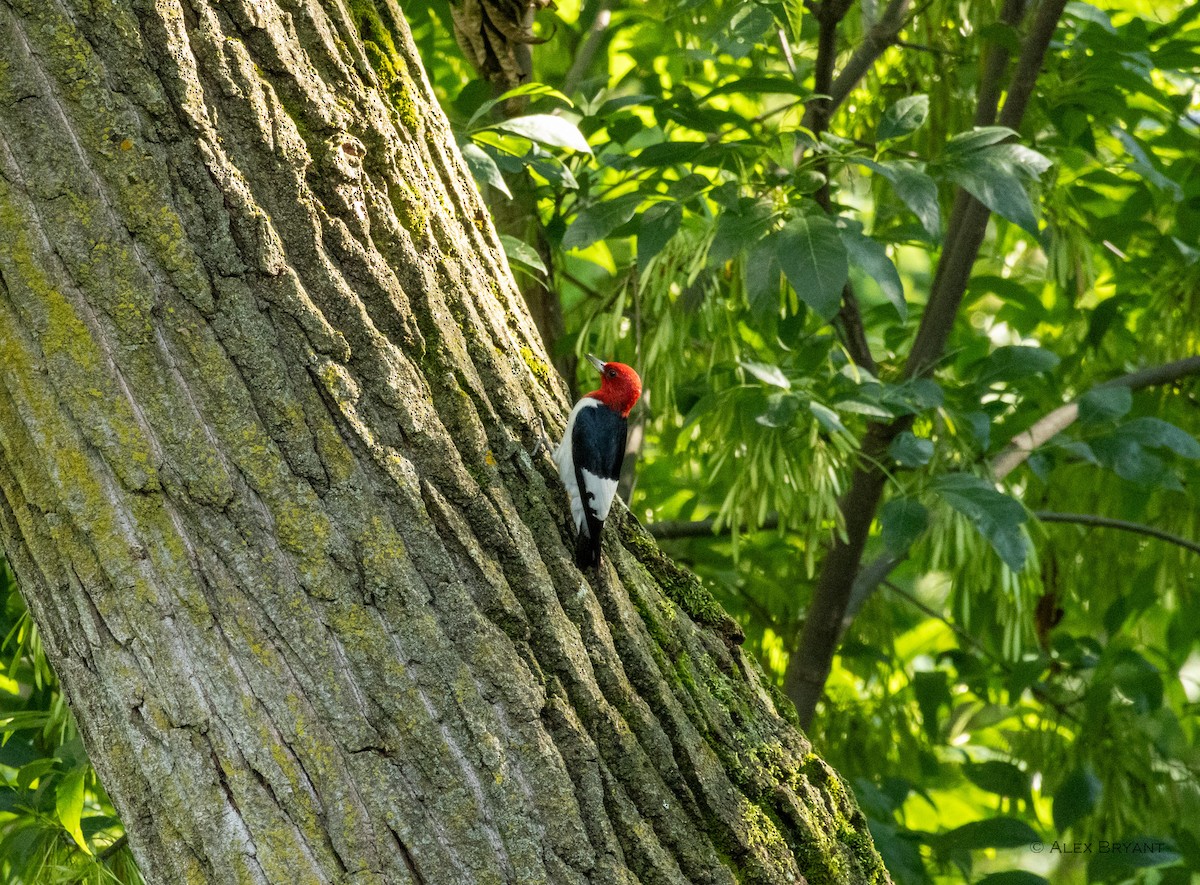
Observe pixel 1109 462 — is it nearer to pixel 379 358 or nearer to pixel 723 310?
pixel 723 310

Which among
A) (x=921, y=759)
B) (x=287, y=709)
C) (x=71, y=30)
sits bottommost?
(x=921, y=759)

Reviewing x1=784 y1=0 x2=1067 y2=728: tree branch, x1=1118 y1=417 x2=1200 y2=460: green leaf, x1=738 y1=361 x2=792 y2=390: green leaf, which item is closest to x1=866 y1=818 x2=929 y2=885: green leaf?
x1=784 y1=0 x2=1067 y2=728: tree branch

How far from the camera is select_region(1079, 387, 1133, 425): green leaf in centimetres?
290

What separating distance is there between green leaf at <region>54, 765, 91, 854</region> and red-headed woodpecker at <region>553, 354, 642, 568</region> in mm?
975

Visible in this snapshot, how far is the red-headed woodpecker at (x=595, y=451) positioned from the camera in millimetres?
1796

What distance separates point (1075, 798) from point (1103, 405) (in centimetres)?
110

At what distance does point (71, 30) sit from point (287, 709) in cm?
95

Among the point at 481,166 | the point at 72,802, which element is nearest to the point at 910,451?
the point at 481,166

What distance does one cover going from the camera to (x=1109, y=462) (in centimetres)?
283

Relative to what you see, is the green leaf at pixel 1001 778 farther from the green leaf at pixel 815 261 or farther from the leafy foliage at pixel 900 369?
the green leaf at pixel 815 261

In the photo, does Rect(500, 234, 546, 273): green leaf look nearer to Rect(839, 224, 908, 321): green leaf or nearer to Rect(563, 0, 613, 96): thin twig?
Rect(839, 224, 908, 321): green leaf

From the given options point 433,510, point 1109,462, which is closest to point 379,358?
point 433,510

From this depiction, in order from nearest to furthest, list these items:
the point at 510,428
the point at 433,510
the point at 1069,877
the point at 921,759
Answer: the point at 433,510 < the point at 510,428 < the point at 921,759 < the point at 1069,877

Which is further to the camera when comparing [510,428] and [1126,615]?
[1126,615]
